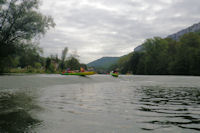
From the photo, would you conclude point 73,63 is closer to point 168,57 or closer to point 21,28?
point 168,57

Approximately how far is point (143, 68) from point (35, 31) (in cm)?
8225

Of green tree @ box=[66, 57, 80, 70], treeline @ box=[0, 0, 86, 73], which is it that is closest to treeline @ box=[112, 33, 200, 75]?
green tree @ box=[66, 57, 80, 70]

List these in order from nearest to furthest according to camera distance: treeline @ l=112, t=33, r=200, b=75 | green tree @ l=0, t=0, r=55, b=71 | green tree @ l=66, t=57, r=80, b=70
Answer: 1. green tree @ l=0, t=0, r=55, b=71
2. treeline @ l=112, t=33, r=200, b=75
3. green tree @ l=66, t=57, r=80, b=70

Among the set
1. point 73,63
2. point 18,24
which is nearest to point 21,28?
point 18,24

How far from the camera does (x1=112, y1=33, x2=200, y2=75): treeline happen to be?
227 feet

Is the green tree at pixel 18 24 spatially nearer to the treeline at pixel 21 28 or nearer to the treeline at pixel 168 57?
the treeline at pixel 21 28

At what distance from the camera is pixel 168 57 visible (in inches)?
3413

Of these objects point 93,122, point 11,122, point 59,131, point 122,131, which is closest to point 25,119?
point 11,122

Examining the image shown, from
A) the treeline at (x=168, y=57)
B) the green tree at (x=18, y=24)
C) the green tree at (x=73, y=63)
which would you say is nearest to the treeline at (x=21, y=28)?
the green tree at (x=18, y=24)

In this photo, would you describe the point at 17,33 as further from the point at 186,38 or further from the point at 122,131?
the point at 186,38

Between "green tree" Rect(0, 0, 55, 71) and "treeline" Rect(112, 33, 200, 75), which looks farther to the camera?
"treeline" Rect(112, 33, 200, 75)

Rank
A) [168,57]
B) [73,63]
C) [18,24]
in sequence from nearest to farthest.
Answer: [18,24], [168,57], [73,63]

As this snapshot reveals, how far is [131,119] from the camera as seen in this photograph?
15.6 ft

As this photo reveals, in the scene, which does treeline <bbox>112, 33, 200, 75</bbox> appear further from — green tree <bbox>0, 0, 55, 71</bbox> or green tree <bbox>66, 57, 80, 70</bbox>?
green tree <bbox>0, 0, 55, 71</bbox>
